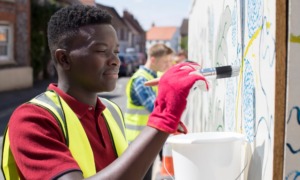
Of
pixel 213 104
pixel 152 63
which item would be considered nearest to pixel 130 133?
pixel 152 63

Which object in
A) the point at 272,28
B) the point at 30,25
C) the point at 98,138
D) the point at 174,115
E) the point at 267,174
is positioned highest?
the point at 30,25

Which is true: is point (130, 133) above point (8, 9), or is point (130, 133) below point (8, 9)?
below

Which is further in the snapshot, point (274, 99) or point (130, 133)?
point (130, 133)

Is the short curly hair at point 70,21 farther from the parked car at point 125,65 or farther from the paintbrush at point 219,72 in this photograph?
the parked car at point 125,65

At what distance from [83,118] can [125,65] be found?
Result: 1084 inches

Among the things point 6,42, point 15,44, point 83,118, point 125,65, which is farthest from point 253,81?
point 125,65

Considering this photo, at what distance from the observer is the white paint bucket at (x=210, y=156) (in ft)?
6.19

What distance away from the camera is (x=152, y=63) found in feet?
15.9

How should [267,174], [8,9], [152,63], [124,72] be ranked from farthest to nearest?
[124,72], [8,9], [152,63], [267,174]

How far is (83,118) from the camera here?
172 cm

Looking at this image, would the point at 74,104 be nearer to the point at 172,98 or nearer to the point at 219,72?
the point at 172,98

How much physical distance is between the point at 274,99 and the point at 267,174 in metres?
0.28

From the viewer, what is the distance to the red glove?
4.60ft

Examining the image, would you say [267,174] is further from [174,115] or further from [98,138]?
[98,138]
